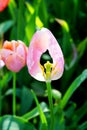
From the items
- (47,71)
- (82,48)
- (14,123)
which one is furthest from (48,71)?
(82,48)

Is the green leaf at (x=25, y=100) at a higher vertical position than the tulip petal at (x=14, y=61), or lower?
lower

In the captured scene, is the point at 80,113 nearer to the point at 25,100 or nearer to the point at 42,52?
the point at 25,100

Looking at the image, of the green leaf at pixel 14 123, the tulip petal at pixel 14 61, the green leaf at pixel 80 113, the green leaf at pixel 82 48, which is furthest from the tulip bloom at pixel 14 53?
the green leaf at pixel 82 48

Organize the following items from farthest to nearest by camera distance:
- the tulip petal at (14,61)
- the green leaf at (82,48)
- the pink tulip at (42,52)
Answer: the green leaf at (82,48) → the tulip petal at (14,61) → the pink tulip at (42,52)

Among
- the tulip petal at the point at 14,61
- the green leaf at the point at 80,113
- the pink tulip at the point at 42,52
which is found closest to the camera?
the pink tulip at the point at 42,52

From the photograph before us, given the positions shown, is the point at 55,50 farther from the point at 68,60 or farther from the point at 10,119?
the point at 68,60

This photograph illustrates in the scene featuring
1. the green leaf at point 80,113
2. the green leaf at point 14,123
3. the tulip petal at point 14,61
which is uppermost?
the tulip petal at point 14,61

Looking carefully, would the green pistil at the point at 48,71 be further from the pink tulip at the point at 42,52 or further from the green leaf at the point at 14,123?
the green leaf at the point at 14,123

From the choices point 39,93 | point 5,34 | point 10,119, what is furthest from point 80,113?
point 5,34
